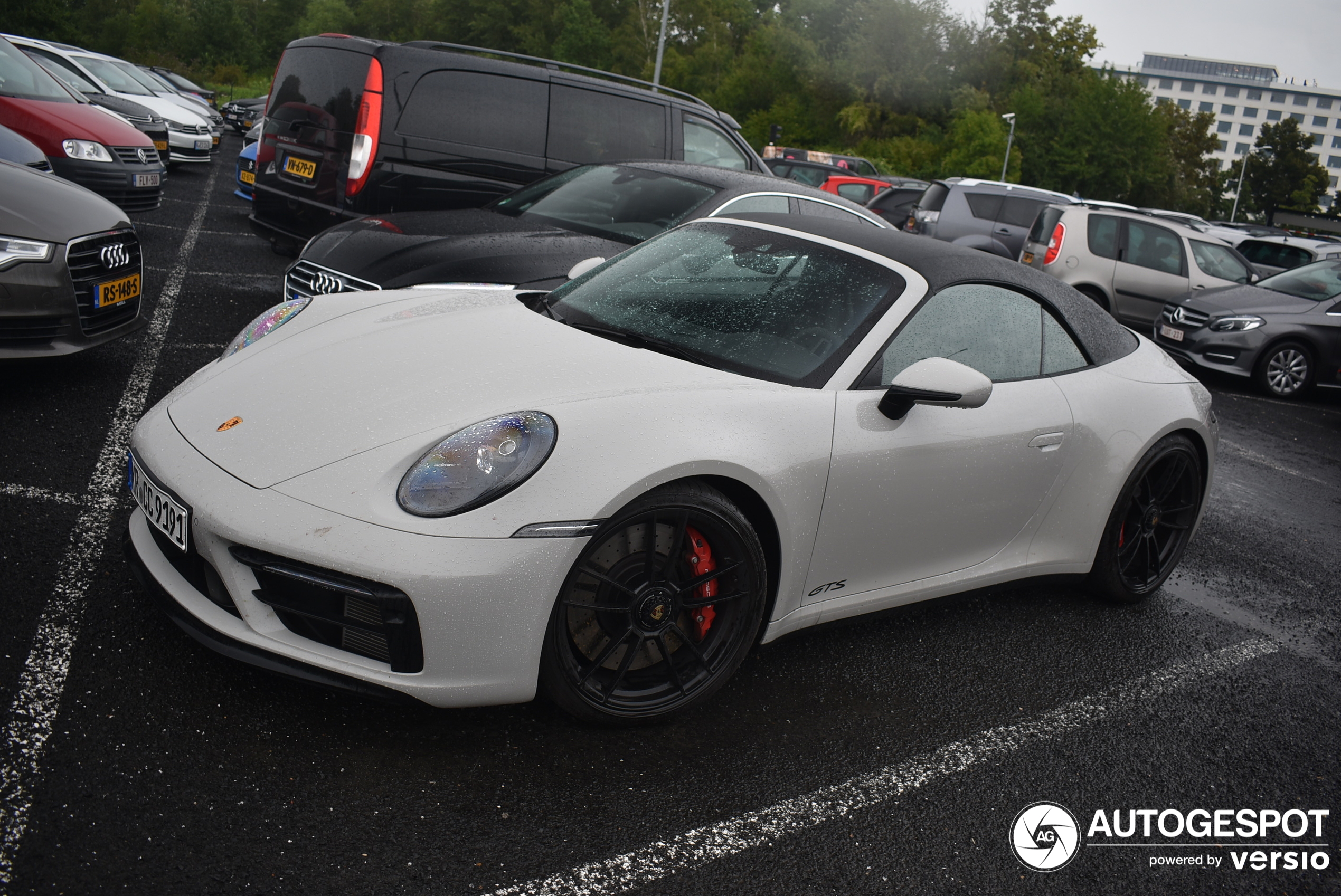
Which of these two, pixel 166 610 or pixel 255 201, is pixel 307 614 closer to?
pixel 166 610

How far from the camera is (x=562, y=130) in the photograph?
24.9ft

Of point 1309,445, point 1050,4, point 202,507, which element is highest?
point 1050,4

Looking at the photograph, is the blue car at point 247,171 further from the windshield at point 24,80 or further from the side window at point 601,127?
the side window at point 601,127

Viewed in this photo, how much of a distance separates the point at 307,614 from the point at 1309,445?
8.26 metres

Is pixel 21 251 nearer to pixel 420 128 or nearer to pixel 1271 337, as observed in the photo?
pixel 420 128

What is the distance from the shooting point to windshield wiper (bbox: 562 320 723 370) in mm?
2936

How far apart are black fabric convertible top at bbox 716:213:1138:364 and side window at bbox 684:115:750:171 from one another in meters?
4.56

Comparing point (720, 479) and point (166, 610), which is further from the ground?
point (720, 479)

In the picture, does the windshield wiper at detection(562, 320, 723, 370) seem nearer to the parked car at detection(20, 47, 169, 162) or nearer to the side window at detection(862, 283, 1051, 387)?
the side window at detection(862, 283, 1051, 387)

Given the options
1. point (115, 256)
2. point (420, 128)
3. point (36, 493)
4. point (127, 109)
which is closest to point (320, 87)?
point (420, 128)

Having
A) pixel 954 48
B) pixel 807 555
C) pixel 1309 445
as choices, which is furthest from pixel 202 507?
pixel 954 48

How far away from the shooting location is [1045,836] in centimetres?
259

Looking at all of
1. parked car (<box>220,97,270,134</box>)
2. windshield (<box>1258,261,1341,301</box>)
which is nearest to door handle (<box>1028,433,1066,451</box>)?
windshield (<box>1258,261,1341,301</box>)

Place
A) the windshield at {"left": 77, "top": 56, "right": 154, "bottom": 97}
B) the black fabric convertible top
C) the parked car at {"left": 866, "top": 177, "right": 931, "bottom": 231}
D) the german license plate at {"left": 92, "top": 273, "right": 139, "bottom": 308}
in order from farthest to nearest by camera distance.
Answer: the parked car at {"left": 866, "top": 177, "right": 931, "bottom": 231} < the windshield at {"left": 77, "top": 56, "right": 154, "bottom": 97} < the german license plate at {"left": 92, "top": 273, "right": 139, "bottom": 308} < the black fabric convertible top
